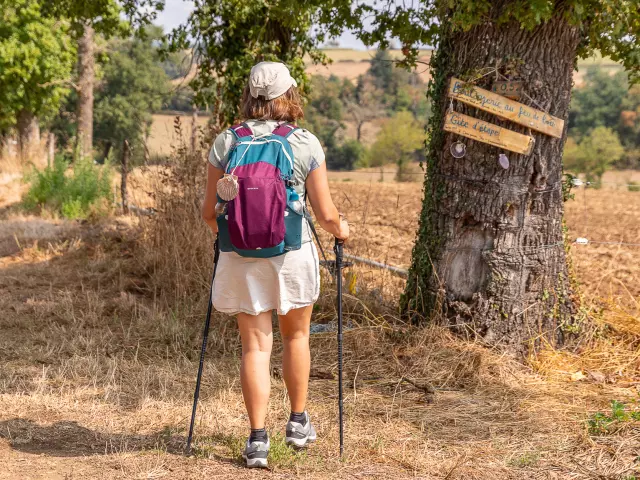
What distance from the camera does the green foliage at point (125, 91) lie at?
4453cm

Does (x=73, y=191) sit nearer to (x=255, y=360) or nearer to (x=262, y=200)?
(x=255, y=360)

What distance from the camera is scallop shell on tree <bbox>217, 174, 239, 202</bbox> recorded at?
3320 millimetres

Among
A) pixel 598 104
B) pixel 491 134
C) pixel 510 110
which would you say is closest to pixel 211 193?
pixel 491 134

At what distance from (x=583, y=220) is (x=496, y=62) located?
871cm

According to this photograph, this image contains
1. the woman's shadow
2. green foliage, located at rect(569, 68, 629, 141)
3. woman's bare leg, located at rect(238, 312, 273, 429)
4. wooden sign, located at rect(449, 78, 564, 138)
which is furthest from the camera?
green foliage, located at rect(569, 68, 629, 141)

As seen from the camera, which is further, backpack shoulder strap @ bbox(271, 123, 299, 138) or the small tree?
the small tree

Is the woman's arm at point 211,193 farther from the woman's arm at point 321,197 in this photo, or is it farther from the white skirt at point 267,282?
the woman's arm at point 321,197

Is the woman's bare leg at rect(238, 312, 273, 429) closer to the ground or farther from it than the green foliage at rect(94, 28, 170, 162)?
closer to the ground

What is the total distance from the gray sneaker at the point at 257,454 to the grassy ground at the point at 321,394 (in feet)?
0.17

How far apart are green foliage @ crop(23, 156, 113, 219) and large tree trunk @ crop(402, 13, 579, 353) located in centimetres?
749

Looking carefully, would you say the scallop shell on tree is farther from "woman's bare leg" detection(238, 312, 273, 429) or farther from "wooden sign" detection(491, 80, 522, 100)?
"wooden sign" detection(491, 80, 522, 100)

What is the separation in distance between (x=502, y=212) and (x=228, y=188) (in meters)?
2.58

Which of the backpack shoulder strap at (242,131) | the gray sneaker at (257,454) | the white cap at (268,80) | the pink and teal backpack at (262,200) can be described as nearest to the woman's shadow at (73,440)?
the gray sneaker at (257,454)

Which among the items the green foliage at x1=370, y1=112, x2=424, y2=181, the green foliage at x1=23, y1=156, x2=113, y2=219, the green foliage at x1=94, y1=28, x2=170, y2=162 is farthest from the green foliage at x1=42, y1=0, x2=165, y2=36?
the green foliage at x1=370, y1=112, x2=424, y2=181
